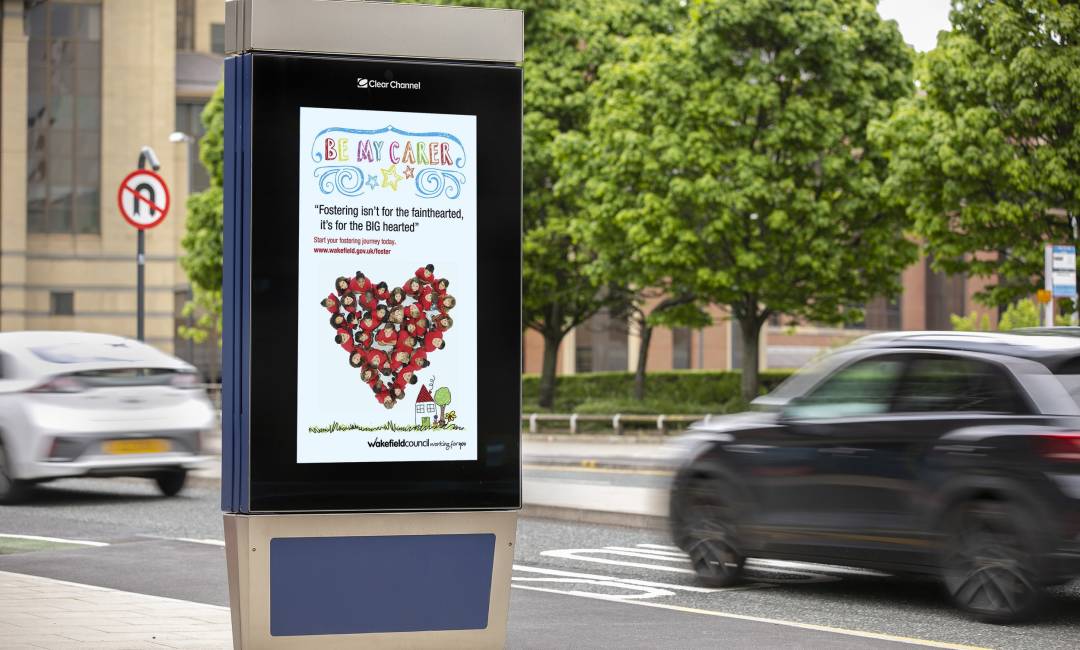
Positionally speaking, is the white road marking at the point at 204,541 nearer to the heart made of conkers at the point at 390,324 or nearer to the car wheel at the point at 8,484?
the car wheel at the point at 8,484

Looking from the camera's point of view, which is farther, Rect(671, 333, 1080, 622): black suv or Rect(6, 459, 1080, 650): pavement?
Rect(671, 333, 1080, 622): black suv

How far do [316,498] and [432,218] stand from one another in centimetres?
128

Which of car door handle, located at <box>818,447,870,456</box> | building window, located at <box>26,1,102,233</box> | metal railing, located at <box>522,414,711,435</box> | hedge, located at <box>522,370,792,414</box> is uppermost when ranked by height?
building window, located at <box>26,1,102,233</box>

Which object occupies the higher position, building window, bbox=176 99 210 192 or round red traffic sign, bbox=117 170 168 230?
building window, bbox=176 99 210 192

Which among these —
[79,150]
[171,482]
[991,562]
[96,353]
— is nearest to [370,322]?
[991,562]

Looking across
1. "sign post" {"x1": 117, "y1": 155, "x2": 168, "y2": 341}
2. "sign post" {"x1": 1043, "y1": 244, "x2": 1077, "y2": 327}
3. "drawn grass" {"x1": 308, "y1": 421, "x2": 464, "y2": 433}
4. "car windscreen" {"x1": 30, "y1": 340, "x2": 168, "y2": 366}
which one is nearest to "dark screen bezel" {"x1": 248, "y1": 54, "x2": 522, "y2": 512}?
"drawn grass" {"x1": 308, "y1": 421, "x2": 464, "y2": 433}

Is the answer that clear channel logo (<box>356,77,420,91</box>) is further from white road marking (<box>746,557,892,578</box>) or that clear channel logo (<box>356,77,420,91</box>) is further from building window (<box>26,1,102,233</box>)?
building window (<box>26,1,102,233</box>)

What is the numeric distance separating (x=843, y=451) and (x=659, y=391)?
31.1 metres

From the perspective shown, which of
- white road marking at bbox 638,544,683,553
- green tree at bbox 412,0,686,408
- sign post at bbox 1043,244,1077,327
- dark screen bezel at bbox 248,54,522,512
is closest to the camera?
dark screen bezel at bbox 248,54,522,512

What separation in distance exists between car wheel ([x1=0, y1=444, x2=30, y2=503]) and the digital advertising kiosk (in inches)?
374

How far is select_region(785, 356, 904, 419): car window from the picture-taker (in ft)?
29.8

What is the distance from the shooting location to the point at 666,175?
32.7 meters

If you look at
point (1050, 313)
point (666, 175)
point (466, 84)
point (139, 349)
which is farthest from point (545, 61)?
point (466, 84)

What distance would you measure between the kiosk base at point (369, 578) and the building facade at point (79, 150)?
5271cm
